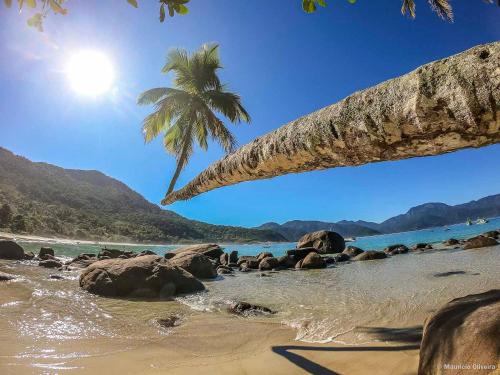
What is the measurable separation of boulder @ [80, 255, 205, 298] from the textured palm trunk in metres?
6.34

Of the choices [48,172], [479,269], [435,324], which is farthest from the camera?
[48,172]

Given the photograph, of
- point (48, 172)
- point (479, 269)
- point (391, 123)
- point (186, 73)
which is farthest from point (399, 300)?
point (48, 172)

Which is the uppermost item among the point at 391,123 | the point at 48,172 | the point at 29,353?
the point at 48,172

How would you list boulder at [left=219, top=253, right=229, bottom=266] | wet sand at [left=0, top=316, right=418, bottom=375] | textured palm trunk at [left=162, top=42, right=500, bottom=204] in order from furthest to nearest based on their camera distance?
boulder at [left=219, top=253, right=229, bottom=266] < wet sand at [left=0, top=316, right=418, bottom=375] < textured palm trunk at [left=162, top=42, right=500, bottom=204]

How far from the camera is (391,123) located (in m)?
1.87

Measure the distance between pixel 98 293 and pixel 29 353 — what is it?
4545 mm

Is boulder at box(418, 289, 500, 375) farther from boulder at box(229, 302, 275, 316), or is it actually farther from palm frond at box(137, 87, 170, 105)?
palm frond at box(137, 87, 170, 105)

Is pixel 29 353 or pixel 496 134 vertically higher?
pixel 496 134

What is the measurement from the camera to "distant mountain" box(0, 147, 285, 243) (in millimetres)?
59572

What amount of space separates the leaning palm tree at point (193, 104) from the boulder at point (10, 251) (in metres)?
8.70

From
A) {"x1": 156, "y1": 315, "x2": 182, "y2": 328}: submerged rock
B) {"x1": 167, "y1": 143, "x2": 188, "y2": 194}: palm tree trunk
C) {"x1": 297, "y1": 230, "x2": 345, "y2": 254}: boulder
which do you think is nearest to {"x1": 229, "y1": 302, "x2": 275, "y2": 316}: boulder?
{"x1": 156, "y1": 315, "x2": 182, "y2": 328}: submerged rock

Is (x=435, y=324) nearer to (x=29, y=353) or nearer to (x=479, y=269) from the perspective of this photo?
(x=29, y=353)

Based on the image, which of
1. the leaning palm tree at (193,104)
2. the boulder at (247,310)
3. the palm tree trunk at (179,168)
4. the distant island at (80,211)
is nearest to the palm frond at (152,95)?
the leaning palm tree at (193,104)

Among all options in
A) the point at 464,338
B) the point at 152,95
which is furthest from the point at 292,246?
the point at 464,338
